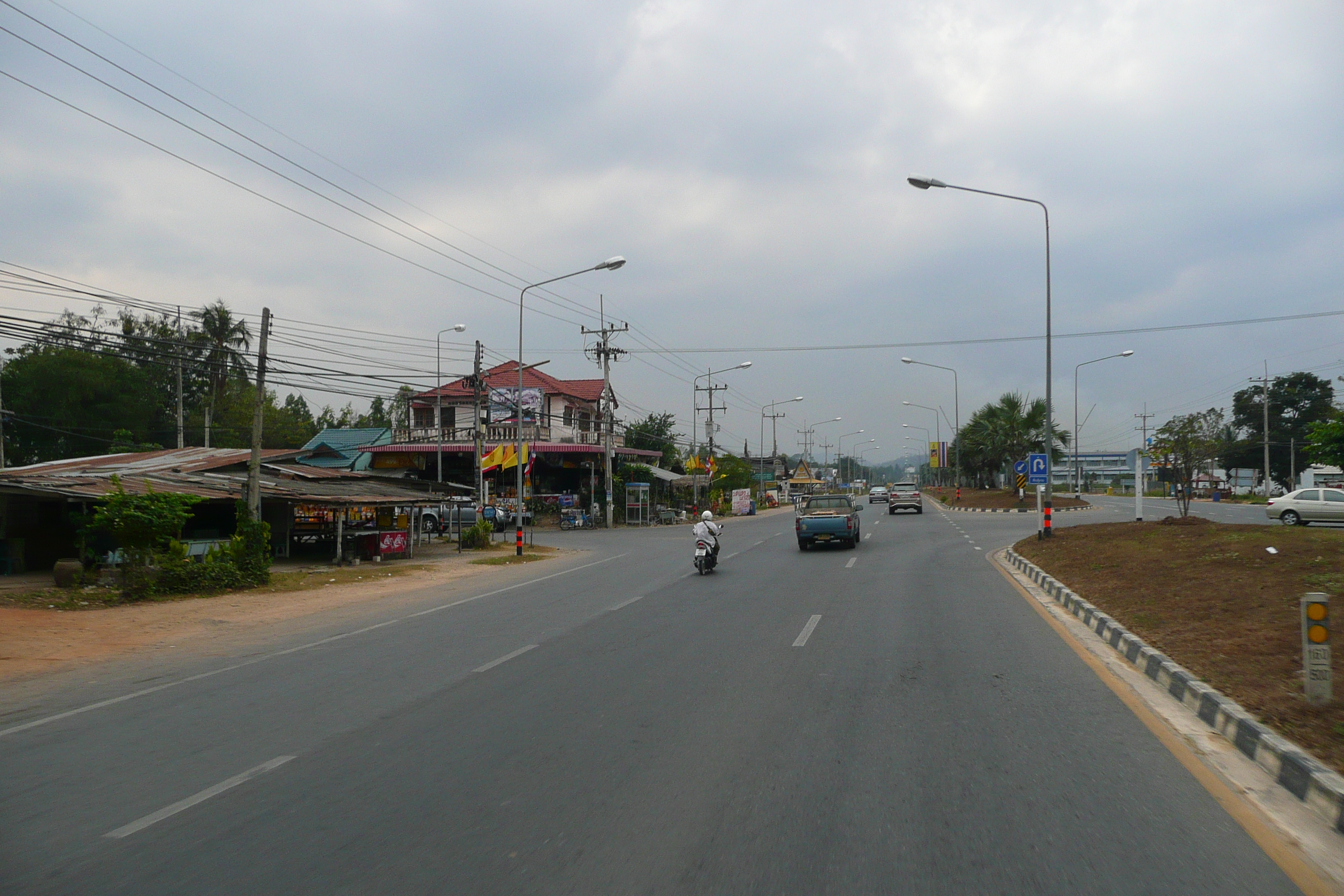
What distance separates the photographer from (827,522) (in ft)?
80.1

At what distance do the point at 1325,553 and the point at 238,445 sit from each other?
61152mm

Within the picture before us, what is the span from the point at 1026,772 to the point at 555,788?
2.95m

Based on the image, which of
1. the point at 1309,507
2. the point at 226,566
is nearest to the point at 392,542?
the point at 226,566

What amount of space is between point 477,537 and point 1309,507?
28.2 m

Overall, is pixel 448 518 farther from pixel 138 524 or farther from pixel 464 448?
pixel 138 524

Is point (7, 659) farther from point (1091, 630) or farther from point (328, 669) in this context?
point (1091, 630)

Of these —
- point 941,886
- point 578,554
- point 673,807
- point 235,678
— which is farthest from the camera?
point 578,554

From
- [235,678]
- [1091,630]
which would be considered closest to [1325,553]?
[1091,630]

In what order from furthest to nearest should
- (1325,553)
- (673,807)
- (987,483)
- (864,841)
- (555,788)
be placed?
1. (987,483)
2. (1325,553)
3. (555,788)
4. (673,807)
5. (864,841)

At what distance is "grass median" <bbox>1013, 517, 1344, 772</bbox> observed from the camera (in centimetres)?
668

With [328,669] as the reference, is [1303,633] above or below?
above

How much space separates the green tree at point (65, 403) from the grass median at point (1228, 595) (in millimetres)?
50165

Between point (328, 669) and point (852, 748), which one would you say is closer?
point (852, 748)

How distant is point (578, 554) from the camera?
27.5 metres
